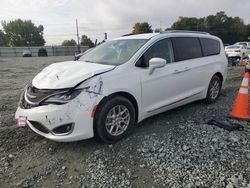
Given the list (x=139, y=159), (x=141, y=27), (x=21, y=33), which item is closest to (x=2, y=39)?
(x=21, y=33)

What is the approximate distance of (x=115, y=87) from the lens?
309cm

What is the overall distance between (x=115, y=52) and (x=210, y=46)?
2.61 m

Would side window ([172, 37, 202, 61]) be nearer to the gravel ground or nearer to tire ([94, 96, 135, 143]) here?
the gravel ground

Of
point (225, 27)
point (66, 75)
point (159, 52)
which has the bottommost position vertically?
point (66, 75)

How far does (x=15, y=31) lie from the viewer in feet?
238

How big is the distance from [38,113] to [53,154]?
672mm

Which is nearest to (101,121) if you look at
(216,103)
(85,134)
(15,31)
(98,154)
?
(85,134)

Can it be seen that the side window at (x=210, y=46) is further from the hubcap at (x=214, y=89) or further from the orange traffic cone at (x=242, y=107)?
the orange traffic cone at (x=242, y=107)

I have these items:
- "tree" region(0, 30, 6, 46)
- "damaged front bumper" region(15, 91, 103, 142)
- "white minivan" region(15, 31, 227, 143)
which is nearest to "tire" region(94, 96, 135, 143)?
"white minivan" region(15, 31, 227, 143)

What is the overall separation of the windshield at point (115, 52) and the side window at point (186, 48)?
768mm

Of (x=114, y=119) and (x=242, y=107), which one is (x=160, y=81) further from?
(x=242, y=107)

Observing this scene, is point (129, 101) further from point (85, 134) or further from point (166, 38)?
A: point (166, 38)

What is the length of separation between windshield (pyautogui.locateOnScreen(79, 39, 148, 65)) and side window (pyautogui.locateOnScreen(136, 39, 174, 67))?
0.61ft

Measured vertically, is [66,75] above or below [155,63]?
below
